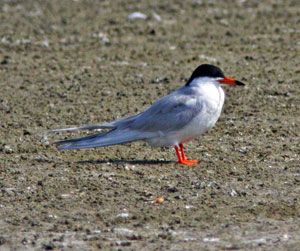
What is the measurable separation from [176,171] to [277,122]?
6.13ft

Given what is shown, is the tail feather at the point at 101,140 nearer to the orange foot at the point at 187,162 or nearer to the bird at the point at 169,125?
the bird at the point at 169,125

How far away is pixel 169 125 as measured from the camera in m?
9.12

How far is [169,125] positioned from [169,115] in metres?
0.08

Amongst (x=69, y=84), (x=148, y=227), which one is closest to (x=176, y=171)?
(x=148, y=227)

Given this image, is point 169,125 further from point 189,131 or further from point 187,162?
point 187,162

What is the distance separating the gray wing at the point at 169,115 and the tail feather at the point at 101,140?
0.07 meters

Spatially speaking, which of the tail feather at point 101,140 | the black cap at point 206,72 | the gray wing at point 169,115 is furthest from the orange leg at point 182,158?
the black cap at point 206,72

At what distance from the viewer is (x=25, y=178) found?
8594mm

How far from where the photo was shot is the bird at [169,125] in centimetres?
906

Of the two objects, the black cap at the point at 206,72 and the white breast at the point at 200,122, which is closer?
the white breast at the point at 200,122

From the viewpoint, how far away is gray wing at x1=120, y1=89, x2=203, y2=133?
9086mm

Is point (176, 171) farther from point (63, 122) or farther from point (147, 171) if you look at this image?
point (63, 122)

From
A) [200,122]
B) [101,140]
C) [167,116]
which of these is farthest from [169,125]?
[101,140]

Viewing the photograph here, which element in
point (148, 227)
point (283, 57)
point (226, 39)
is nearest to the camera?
point (148, 227)
